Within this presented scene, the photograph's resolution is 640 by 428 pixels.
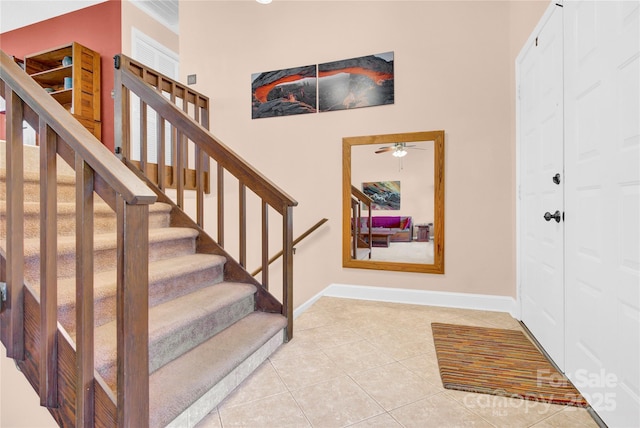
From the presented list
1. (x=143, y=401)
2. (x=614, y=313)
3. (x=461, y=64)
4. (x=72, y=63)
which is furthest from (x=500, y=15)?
(x=72, y=63)

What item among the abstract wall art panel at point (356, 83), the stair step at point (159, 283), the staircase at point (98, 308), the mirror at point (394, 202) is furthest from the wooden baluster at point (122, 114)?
the mirror at point (394, 202)

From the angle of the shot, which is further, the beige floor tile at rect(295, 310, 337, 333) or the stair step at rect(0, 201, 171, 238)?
the beige floor tile at rect(295, 310, 337, 333)

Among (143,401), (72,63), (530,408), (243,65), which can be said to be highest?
(72,63)

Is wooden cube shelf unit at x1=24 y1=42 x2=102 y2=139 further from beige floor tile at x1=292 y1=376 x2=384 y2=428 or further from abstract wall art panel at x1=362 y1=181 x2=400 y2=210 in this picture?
beige floor tile at x1=292 y1=376 x2=384 y2=428

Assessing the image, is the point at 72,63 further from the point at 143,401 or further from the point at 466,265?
the point at 466,265

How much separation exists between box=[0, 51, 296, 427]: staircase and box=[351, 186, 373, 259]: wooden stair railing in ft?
4.69

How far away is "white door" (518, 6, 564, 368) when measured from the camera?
183cm

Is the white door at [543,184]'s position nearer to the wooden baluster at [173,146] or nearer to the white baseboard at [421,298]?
the white baseboard at [421,298]

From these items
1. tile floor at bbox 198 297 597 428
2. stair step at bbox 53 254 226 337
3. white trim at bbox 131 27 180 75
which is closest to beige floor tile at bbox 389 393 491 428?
tile floor at bbox 198 297 597 428

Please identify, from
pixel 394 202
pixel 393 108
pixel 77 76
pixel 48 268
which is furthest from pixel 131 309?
pixel 77 76

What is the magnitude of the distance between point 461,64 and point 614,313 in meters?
2.35

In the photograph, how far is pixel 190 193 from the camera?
3.88m

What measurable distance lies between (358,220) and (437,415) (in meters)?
1.98

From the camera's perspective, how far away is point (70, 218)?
196 centimetres
